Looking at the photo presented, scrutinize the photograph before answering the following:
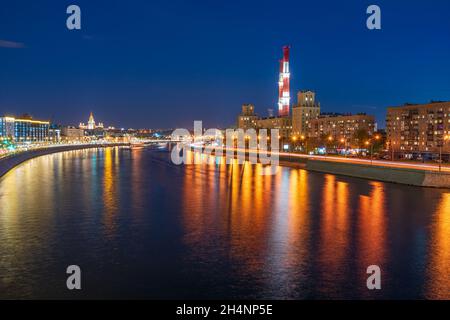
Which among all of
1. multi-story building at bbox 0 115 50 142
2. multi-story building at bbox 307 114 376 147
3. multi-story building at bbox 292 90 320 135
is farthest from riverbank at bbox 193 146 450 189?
multi-story building at bbox 0 115 50 142

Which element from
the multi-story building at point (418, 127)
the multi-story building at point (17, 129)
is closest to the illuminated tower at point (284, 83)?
the multi-story building at point (418, 127)

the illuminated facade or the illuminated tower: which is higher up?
the illuminated tower

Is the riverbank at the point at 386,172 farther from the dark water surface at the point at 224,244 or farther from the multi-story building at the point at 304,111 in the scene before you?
the multi-story building at the point at 304,111

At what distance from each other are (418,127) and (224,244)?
310 ft

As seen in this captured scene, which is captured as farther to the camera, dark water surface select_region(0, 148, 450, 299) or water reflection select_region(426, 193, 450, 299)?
dark water surface select_region(0, 148, 450, 299)

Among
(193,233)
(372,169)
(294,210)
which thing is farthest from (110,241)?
(372,169)

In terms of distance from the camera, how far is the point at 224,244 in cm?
1458

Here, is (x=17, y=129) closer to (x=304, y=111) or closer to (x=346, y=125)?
(x=304, y=111)

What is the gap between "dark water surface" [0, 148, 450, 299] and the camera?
1038cm

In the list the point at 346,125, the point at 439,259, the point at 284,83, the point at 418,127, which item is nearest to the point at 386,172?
the point at 439,259

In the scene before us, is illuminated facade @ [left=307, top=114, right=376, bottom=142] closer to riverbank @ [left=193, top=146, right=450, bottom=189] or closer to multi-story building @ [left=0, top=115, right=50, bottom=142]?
riverbank @ [left=193, top=146, right=450, bottom=189]

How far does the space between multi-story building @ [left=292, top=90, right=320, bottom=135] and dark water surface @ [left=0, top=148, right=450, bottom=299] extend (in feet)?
410

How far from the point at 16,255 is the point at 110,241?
294cm

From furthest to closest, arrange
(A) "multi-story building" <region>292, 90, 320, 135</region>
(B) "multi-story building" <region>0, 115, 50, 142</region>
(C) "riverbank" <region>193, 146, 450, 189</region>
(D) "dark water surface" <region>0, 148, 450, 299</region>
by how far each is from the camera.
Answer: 1. (B) "multi-story building" <region>0, 115, 50, 142</region>
2. (A) "multi-story building" <region>292, 90, 320, 135</region>
3. (C) "riverbank" <region>193, 146, 450, 189</region>
4. (D) "dark water surface" <region>0, 148, 450, 299</region>
